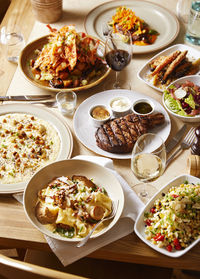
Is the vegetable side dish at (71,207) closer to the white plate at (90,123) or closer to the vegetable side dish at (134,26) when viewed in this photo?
the white plate at (90,123)

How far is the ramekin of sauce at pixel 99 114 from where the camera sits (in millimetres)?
2014

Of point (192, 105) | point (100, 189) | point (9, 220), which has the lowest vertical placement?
point (9, 220)

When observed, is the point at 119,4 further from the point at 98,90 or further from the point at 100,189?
the point at 100,189

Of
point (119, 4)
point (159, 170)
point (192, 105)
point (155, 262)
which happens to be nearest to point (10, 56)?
point (119, 4)

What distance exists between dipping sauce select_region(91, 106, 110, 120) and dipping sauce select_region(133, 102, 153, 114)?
0.18 metres

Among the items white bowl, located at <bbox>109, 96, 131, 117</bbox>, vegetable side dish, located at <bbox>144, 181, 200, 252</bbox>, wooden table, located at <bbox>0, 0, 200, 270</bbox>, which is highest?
white bowl, located at <bbox>109, 96, 131, 117</bbox>

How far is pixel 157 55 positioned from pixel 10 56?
3.64ft

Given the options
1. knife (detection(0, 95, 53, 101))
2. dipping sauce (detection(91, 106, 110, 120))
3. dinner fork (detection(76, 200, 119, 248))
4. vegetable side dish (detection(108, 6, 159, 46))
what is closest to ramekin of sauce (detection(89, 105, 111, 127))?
dipping sauce (detection(91, 106, 110, 120))

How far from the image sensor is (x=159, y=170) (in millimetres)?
1560

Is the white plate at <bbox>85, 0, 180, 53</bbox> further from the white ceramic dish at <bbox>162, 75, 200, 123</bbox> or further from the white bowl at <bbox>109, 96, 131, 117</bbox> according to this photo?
the white bowl at <bbox>109, 96, 131, 117</bbox>

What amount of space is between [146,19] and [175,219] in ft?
6.32

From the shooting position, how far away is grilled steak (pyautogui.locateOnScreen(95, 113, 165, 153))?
1849mm

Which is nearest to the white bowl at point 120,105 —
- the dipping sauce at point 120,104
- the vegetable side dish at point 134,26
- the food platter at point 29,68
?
the dipping sauce at point 120,104

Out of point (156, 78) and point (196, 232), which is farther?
point (156, 78)
